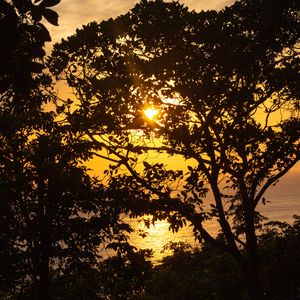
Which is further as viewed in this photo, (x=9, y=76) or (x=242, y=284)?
(x=242, y=284)

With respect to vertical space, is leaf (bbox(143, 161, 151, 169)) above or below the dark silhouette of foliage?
above

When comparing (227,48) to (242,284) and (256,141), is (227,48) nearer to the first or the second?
(256,141)

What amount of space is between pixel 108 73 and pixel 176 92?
7.14 ft

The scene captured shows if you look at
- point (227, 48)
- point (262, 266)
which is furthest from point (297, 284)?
point (227, 48)

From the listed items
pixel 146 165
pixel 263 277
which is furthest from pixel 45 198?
pixel 263 277

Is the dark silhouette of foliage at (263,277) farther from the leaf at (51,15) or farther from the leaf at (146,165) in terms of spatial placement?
the leaf at (51,15)

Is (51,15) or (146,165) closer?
(51,15)

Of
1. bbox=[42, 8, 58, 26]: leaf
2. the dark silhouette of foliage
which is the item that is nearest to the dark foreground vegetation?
the dark silhouette of foliage

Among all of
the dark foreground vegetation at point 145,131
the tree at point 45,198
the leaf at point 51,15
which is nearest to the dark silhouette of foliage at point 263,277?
the dark foreground vegetation at point 145,131

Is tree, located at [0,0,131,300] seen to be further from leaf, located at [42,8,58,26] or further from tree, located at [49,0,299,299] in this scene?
leaf, located at [42,8,58,26]

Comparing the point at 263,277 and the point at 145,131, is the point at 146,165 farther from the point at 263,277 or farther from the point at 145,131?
the point at 263,277

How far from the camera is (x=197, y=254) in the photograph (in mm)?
28312

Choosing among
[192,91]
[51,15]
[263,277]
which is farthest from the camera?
[263,277]

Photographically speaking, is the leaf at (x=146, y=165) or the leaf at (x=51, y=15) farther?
the leaf at (x=146, y=165)
